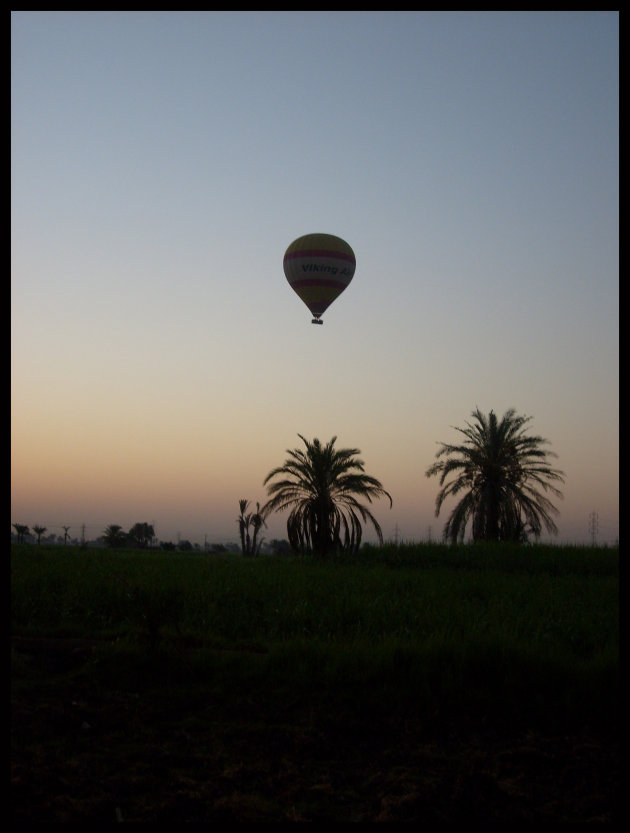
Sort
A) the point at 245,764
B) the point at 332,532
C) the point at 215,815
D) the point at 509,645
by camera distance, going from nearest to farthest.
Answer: the point at 215,815
the point at 245,764
the point at 509,645
the point at 332,532

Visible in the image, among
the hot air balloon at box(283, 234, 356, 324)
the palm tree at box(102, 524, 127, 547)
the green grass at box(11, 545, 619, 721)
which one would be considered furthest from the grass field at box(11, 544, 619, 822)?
the palm tree at box(102, 524, 127, 547)

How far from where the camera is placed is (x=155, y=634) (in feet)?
40.7

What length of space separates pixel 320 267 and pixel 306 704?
19644mm

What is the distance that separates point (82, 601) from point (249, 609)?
3.28 metres

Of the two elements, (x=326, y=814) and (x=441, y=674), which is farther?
(x=441, y=674)

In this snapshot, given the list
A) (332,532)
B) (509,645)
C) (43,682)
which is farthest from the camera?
(332,532)

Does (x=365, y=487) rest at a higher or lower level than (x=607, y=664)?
higher

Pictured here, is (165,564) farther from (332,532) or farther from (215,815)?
(215,815)

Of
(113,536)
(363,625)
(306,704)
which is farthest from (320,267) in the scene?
(113,536)

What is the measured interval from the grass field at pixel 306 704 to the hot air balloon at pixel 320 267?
13441 mm

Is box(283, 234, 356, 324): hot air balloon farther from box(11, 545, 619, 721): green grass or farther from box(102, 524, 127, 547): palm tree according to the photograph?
box(102, 524, 127, 547): palm tree

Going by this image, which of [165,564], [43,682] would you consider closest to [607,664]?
[43,682]

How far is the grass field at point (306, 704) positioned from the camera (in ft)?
26.0

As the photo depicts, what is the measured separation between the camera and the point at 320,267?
92.3ft
